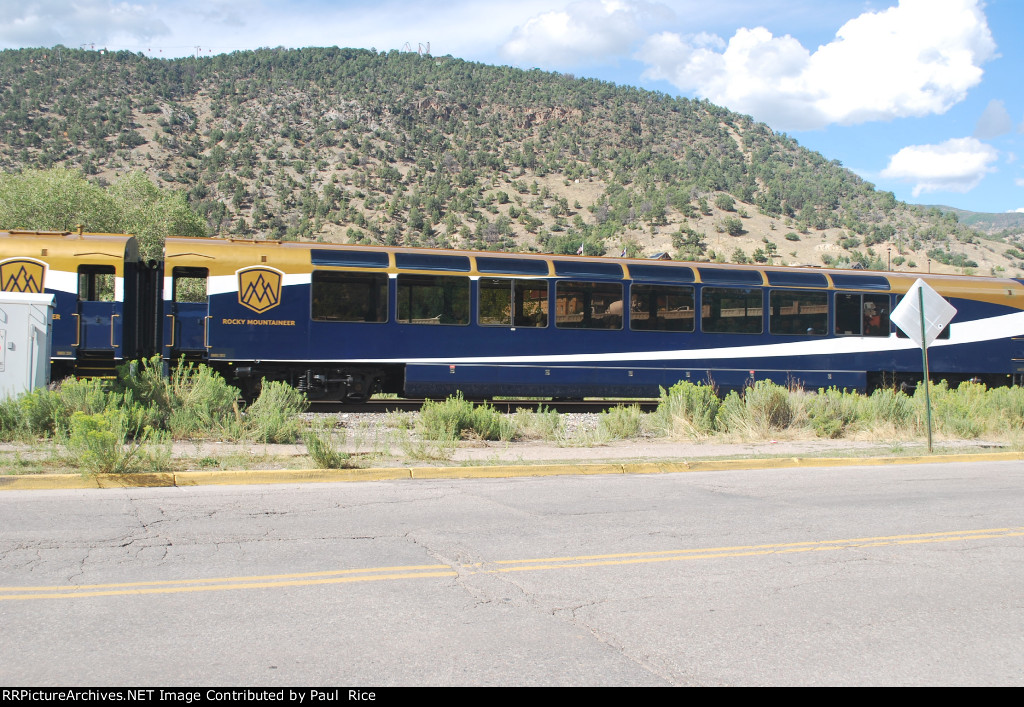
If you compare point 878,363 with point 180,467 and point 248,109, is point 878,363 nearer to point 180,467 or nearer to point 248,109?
point 180,467

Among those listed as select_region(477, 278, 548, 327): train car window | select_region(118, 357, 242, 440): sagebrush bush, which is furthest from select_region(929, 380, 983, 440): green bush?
select_region(118, 357, 242, 440): sagebrush bush

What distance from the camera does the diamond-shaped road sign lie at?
14258 millimetres

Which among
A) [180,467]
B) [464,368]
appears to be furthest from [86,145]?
[180,467]

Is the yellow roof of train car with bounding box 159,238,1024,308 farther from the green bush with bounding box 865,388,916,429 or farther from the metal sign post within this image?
the metal sign post

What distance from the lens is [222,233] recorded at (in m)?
→ 61.0

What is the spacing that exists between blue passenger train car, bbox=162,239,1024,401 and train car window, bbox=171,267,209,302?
0.11 ft

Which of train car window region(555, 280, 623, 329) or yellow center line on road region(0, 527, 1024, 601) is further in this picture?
train car window region(555, 280, 623, 329)

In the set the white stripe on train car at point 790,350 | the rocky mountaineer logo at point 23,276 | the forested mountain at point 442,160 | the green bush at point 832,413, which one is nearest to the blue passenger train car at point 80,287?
the rocky mountaineer logo at point 23,276

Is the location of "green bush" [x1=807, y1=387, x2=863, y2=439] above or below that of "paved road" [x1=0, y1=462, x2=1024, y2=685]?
above

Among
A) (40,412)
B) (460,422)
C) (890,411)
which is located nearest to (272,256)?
(460,422)

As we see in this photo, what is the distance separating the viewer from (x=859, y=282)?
819 inches

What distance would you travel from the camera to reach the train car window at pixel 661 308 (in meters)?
19.0

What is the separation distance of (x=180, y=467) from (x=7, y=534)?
330 cm

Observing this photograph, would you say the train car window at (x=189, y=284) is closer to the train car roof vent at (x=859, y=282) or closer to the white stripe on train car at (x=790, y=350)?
the white stripe on train car at (x=790, y=350)
